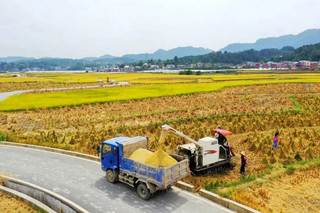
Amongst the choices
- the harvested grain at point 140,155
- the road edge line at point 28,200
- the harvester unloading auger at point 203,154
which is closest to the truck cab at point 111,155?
the harvested grain at point 140,155

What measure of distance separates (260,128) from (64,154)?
14.5m

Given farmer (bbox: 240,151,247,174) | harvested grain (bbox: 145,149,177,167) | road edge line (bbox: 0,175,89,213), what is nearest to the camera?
road edge line (bbox: 0,175,89,213)

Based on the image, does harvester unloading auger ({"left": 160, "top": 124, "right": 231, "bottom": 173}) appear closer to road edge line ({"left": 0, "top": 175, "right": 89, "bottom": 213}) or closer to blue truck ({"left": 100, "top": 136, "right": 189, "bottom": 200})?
blue truck ({"left": 100, "top": 136, "right": 189, "bottom": 200})

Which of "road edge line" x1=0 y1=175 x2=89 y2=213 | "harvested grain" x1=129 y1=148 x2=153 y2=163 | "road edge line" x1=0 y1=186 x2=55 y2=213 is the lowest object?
"road edge line" x1=0 y1=186 x2=55 y2=213

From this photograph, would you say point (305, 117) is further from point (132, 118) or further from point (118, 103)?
point (118, 103)

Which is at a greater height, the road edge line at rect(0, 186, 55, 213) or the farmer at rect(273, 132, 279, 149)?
the farmer at rect(273, 132, 279, 149)

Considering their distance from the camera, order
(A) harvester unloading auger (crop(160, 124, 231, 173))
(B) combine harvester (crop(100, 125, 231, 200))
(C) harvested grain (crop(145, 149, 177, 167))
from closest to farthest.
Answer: (B) combine harvester (crop(100, 125, 231, 200)) → (C) harvested grain (crop(145, 149, 177, 167)) → (A) harvester unloading auger (crop(160, 124, 231, 173))

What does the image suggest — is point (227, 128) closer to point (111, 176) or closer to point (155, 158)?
point (155, 158)

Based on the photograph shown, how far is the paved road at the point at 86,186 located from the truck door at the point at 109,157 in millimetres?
872

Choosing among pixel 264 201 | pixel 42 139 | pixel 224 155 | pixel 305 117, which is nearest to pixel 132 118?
pixel 42 139

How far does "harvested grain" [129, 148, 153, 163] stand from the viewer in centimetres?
1093

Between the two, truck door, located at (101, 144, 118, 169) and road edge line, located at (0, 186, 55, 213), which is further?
truck door, located at (101, 144, 118, 169)

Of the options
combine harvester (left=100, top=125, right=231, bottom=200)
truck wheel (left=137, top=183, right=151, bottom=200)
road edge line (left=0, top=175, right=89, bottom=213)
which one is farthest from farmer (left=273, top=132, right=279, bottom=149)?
road edge line (left=0, top=175, right=89, bottom=213)

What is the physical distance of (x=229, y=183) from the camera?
11461 millimetres
